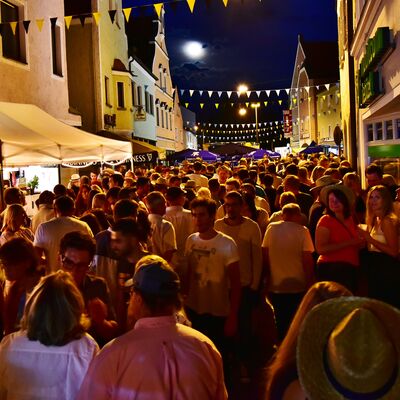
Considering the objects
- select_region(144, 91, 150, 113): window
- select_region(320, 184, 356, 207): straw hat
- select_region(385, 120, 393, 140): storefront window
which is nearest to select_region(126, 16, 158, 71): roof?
select_region(144, 91, 150, 113): window

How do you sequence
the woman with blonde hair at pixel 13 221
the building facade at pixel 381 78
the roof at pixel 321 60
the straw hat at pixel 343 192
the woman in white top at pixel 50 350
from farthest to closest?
the roof at pixel 321 60, the building facade at pixel 381 78, the woman with blonde hair at pixel 13 221, the straw hat at pixel 343 192, the woman in white top at pixel 50 350

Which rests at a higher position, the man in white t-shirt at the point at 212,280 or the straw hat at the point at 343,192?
the straw hat at the point at 343,192

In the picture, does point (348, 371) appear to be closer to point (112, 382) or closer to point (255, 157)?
point (112, 382)

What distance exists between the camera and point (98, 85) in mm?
24531

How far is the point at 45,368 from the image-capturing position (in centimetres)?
294

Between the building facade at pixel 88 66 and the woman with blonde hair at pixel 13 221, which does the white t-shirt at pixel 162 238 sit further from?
the building facade at pixel 88 66

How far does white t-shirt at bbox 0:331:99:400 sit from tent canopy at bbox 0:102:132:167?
6.82m

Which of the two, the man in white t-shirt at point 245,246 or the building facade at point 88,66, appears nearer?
the man in white t-shirt at point 245,246

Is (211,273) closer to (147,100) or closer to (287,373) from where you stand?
(287,373)

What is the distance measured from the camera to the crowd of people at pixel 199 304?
6.65 feet

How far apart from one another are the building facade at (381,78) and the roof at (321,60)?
37.1 meters

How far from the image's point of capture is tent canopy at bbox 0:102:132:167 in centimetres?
954

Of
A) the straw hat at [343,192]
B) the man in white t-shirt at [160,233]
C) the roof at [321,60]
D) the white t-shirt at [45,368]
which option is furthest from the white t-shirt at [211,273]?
the roof at [321,60]

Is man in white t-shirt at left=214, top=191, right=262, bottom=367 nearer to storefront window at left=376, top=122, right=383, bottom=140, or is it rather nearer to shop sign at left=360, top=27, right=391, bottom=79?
shop sign at left=360, top=27, right=391, bottom=79
